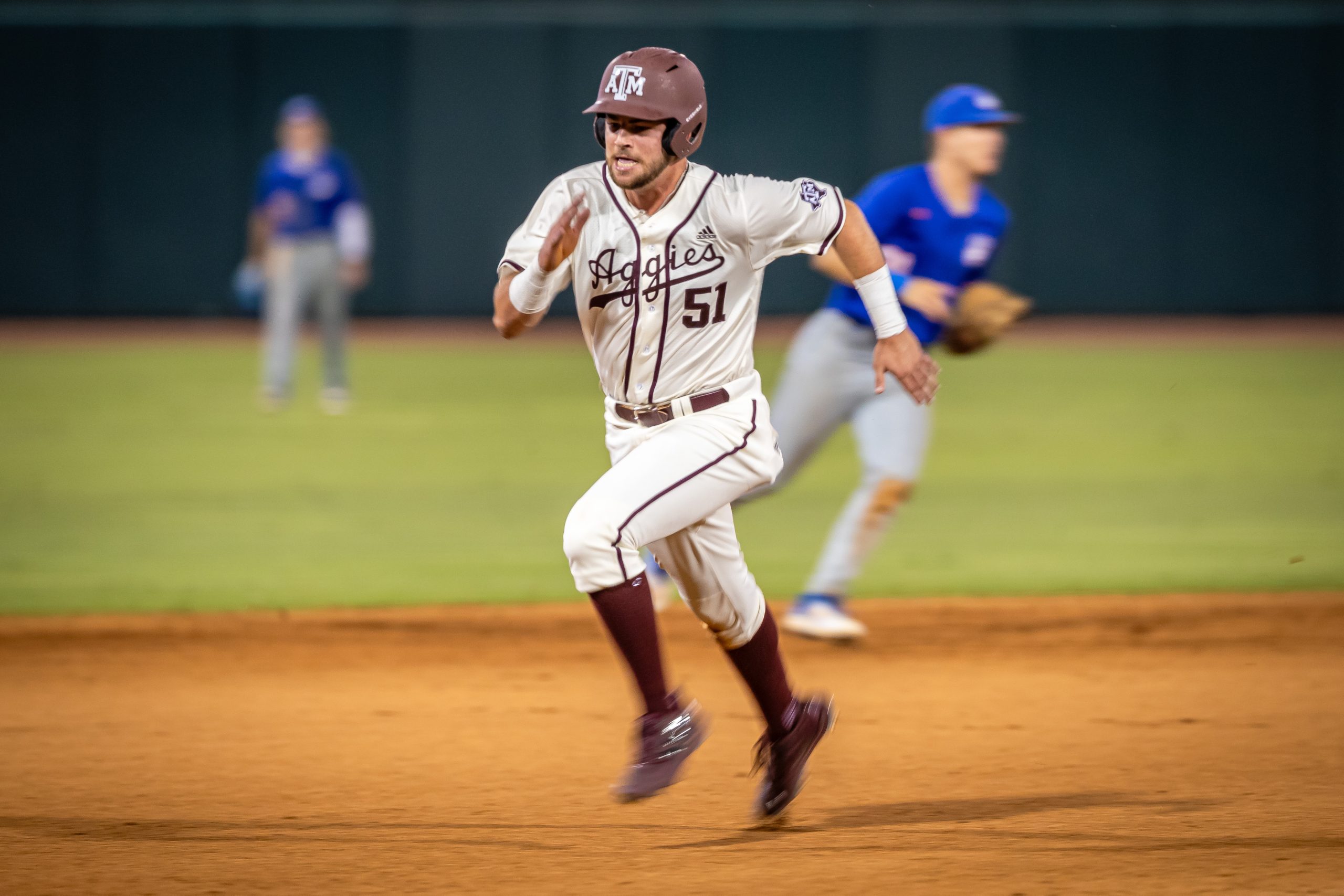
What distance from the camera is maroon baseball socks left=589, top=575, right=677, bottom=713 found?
4.24 metres

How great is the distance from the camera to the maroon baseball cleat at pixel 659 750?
4.18 m

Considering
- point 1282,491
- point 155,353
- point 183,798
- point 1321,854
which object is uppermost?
point 1321,854

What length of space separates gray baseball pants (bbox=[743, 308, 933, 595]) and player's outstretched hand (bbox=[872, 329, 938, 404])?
7.06ft

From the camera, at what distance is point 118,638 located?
6.95 m

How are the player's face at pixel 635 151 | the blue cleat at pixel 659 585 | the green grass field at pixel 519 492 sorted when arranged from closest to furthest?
the player's face at pixel 635 151
the blue cleat at pixel 659 585
the green grass field at pixel 519 492

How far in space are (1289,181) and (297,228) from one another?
15.8 m

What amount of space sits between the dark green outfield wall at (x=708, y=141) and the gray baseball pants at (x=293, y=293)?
994 cm

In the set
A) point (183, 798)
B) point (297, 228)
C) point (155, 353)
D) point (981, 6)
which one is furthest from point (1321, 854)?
point (981, 6)

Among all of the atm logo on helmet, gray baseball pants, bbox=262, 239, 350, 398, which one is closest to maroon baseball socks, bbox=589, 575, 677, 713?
the atm logo on helmet

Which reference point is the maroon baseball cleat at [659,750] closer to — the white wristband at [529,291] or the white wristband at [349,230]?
the white wristband at [529,291]

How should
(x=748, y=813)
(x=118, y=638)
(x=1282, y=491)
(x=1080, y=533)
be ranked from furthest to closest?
(x=1282, y=491)
(x=1080, y=533)
(x=118, y=638)
(x=748, y=813)

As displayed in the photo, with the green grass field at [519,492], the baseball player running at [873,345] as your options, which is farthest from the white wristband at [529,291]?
the green grass field at [519,492]

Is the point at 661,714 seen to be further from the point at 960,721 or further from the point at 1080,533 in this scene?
the point at 1080,533

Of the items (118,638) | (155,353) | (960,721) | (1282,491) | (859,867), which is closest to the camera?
(859,867)
